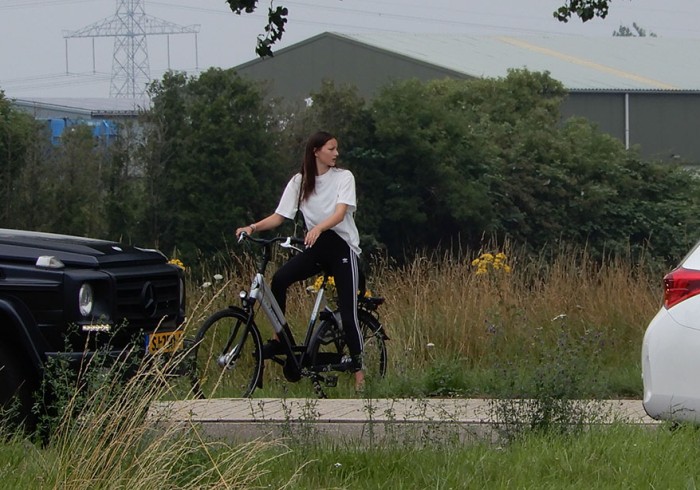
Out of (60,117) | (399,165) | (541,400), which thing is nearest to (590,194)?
(399,165)

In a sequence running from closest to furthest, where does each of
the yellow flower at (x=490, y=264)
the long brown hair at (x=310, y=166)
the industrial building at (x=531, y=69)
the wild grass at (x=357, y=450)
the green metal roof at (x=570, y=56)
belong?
the wild grass at (x=357, y=450), the long brown hair at (x=310, y=166), the yellow flower at (x=490, y=264), the industrial building at (x=531, y=69), the green metal roof at (x=570, y=56)

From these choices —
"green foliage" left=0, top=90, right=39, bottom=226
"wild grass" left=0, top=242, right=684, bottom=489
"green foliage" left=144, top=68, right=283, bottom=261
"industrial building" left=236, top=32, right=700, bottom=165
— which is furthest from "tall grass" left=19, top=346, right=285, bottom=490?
"industrial building" left=236, top=32, right=700, bottom=165

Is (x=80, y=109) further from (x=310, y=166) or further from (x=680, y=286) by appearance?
(x=680, y=286)

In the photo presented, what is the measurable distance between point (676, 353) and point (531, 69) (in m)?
78.8

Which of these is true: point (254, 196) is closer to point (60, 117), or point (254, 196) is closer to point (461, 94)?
point (461, 94)

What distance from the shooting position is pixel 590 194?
192 feet

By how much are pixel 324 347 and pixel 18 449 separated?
386cm

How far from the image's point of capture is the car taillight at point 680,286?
7052 millimetres

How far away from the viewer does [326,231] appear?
9352 mm

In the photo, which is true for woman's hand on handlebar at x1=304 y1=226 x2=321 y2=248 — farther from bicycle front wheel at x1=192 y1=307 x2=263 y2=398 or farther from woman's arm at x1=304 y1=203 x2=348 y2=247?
bicycle front wheel at x1=192 y1=307 x2=263 y2=398

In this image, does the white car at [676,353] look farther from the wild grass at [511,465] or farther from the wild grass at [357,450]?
the wild grass at [511,465]

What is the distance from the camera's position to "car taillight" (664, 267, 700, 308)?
7.05 m

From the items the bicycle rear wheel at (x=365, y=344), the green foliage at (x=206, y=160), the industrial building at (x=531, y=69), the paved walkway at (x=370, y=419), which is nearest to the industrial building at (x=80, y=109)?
the industrial building at (x=531, y=69)

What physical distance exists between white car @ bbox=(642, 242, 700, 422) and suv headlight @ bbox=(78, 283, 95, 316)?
9.68 ft
